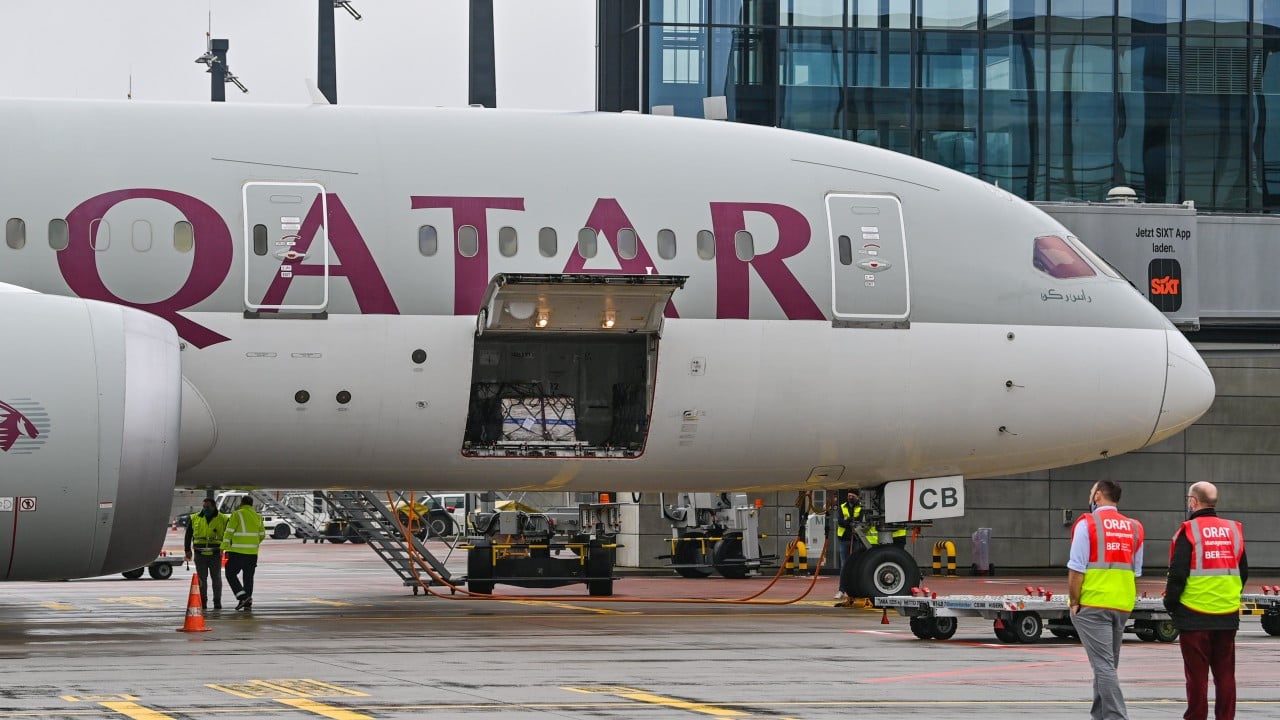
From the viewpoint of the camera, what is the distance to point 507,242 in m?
17.8

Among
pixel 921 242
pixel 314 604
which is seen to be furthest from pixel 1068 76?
pixel 314 604

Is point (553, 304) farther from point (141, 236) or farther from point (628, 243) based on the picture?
point (141, 236)

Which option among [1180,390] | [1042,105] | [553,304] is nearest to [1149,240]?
[1042,105]

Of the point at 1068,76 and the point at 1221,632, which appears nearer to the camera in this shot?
the point at 1221,632

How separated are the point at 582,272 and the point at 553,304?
0.51 metres

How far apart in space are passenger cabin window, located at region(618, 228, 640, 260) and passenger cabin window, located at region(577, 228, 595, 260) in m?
0.31

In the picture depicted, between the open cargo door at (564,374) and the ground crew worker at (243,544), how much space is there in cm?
509

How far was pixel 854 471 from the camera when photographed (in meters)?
19.8

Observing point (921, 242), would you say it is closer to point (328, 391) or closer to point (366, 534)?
point (328, 391)

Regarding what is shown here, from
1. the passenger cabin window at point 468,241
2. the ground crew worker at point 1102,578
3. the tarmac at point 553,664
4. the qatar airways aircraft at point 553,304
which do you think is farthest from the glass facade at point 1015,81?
the ground crew worker at point 1102,578

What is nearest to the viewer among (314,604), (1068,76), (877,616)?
(877,616)

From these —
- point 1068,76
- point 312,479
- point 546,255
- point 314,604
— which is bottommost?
point 314,604

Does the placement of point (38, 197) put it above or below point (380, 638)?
above

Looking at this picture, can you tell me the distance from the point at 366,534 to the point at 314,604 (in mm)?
1808
